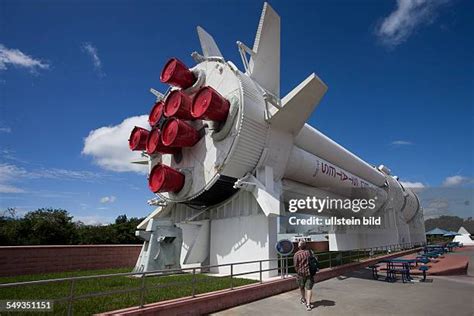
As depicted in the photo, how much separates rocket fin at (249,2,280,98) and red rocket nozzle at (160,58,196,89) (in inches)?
120

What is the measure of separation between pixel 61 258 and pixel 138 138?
620 centimetres

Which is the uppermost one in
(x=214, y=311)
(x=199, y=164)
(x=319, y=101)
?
(x=319, y=101)

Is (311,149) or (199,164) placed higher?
(311,149)

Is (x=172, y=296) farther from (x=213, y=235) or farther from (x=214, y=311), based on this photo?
(x=213, y=235)

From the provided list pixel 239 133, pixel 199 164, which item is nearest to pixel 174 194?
pixel 199 164

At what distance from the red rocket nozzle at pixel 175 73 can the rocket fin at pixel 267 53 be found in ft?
9.97

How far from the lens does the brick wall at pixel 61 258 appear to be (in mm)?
11852

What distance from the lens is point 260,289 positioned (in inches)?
382

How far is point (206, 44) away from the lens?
15688 millimetres

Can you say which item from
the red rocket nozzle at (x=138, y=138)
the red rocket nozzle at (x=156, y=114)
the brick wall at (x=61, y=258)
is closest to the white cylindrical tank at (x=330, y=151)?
the red rocket nozzle at (x=156, y=114)

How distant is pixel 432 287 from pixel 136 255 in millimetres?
13428

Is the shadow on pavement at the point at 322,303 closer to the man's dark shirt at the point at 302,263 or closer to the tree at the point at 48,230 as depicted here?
the man's dark shirt at the point at 302,263

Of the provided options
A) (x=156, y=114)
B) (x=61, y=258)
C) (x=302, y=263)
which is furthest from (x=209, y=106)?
(x=61, y=258)

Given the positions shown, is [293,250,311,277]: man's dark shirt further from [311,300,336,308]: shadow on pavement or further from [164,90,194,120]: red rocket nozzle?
[164,90,194,120]: red rocket nozzle
